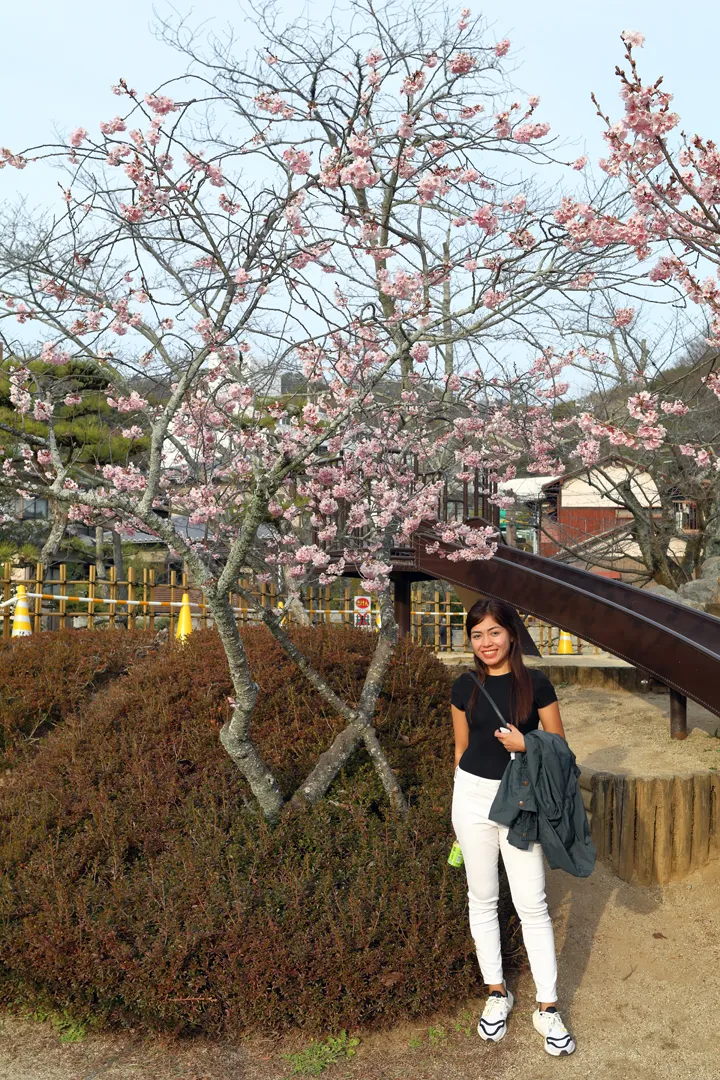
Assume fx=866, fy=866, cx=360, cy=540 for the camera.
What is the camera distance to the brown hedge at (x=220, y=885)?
12.6 ft

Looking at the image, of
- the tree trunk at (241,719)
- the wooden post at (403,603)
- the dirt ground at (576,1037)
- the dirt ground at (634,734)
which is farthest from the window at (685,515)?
the tree trunk at (241,719)

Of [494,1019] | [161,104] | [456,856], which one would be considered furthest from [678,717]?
[161,104]

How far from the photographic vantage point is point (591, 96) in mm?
3666

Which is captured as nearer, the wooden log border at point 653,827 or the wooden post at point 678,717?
the wooden log border at point 653,827

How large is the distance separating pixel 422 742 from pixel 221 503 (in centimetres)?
234

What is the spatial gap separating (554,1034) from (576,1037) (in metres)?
0.25

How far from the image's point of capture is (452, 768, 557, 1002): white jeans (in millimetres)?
3637

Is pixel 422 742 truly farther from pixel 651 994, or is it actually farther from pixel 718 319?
pixel 718 319

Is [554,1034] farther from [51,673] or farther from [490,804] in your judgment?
[51,673]

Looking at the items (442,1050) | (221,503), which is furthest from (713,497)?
(442,1050)

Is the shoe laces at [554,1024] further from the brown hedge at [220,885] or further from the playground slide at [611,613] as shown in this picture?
the playground slide at [611,613]

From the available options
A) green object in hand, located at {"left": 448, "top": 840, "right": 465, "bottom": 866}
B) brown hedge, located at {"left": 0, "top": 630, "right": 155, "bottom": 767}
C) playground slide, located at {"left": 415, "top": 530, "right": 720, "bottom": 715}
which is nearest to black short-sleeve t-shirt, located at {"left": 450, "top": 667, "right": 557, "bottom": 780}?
green object in hand, located at {"left": 448, "top": 840, "right": 465, "bottom": 866}

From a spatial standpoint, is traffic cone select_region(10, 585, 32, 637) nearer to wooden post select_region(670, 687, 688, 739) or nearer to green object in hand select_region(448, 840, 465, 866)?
wooden post select_region(670, 687, 688, 739)

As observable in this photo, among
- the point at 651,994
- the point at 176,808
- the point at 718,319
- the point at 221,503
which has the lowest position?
the point at 651,994
